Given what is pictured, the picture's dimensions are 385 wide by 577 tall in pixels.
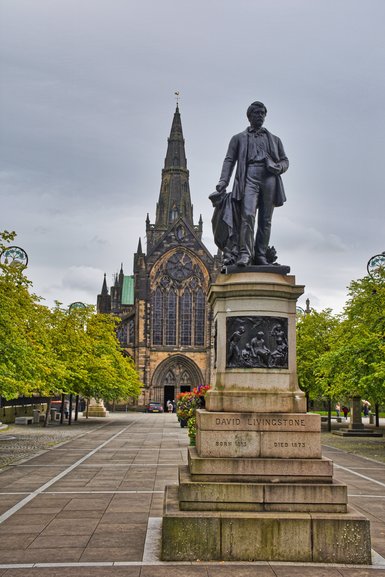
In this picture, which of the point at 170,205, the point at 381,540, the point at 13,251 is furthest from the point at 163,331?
the point at 381,540

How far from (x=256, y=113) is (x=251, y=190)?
1149 millimetres

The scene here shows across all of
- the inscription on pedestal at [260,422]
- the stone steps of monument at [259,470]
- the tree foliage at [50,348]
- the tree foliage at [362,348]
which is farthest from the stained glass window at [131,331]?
the stone steps of monument at [259,470]

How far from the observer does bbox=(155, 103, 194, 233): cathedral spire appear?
93750 mm

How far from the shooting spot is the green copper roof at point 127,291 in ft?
342

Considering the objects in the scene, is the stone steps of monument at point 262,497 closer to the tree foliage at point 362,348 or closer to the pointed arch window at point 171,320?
the tree foliage at point 362,348

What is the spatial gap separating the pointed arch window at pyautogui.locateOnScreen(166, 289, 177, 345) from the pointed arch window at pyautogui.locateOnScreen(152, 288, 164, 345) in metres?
0.81

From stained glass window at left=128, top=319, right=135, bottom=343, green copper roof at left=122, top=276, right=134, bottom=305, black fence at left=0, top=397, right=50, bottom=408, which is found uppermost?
green copper roof at left=122, top=276, right=134, bottom=305

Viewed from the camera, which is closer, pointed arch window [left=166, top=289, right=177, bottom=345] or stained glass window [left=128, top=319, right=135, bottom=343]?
pointed arch window [left=166, top=289, right=177, bottom=345]

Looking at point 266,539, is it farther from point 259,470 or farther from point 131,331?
point 131,331

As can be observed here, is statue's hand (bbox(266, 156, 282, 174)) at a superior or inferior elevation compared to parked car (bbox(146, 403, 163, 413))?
superior

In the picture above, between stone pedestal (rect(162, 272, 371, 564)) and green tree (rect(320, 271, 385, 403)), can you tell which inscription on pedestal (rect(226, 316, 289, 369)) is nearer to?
stone pedestal (rect(162, 272, 371, 564))

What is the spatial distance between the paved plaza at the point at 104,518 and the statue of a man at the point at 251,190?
13.1 feet

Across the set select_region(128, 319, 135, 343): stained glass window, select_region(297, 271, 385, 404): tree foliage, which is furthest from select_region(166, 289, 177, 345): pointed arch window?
select_region(297, 271, 385, 404): tree foliage

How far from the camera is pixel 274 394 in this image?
8.30 m
